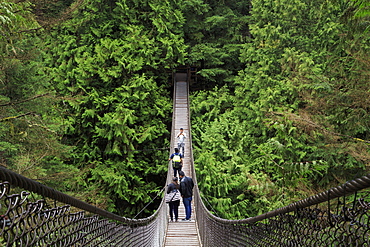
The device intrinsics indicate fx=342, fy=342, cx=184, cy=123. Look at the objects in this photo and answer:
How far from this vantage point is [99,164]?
12414 millimetres

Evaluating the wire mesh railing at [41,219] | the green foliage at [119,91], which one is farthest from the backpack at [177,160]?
the wire mesh railing at [41,219]

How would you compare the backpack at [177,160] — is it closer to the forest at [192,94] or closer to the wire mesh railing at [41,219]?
the forest at [192,94]

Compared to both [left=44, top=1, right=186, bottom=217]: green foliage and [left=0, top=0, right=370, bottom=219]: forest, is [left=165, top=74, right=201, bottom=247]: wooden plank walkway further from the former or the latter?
[left=44, top=1, right=186, bottom=217]: green foliage

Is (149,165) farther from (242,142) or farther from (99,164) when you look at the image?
(242,142)

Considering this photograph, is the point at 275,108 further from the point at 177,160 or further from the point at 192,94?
the point at 192,94

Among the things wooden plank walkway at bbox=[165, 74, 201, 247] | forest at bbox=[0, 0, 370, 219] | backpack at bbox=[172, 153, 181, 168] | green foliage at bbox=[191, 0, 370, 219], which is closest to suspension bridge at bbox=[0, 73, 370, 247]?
wooden plank walkway at bbox=[165, 74, 201, 247]

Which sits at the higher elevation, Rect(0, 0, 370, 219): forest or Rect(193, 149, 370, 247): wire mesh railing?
Rect(0, 0, 370, 219): forest

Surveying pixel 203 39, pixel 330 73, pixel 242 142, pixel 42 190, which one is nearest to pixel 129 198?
pixel 242 142

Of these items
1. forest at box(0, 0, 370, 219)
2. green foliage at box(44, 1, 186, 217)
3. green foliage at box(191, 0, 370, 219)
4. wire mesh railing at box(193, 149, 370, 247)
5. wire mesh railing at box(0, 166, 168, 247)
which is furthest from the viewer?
green foliage at box(44, 1, 186, 217)

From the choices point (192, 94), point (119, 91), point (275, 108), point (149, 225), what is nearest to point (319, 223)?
point (149, 225)

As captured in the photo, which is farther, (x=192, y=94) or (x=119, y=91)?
(x=192, y=94)

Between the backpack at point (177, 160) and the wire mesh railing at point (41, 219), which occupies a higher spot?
the backpack at point (177, 160)

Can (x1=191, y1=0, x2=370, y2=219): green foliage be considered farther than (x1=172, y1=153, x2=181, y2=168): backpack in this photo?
Yes

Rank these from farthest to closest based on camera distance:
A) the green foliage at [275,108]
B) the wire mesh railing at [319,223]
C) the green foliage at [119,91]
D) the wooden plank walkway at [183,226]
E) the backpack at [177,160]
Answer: the green foliage at [119,91] < the green foliage at [275,108] < the backpack at [177,160] < the wooden plank walkway at [183,226] < the wire mesh railing at [319,223]
